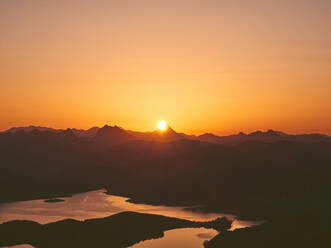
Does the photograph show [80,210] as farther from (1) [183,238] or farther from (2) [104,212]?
(1) [183,238]

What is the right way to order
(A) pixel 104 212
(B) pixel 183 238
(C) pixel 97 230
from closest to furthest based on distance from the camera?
(B) pixel 183 238
(C) pixel 97 230
(A) pixel 104 212

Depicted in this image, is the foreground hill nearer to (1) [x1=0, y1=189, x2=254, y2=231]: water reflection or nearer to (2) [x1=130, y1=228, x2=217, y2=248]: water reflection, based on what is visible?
(2) [x1=130, y1=228, x2=217, y2=248]: water reflection

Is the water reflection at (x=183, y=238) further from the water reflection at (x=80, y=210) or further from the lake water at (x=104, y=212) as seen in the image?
the water reflection at (x=80, y=210)

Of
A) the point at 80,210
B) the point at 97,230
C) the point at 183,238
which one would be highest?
the point at 97,230

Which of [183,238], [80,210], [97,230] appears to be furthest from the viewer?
[80,210]

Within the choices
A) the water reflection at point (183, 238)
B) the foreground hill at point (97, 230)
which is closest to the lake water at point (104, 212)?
the water reflection at point (183, 238)

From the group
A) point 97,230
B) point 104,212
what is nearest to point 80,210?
point 104,212

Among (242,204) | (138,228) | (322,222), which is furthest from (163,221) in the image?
(242,204)

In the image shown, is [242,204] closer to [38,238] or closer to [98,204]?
[98,204]

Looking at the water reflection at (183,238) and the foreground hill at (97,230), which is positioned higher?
the foreground hill at (97,230)
